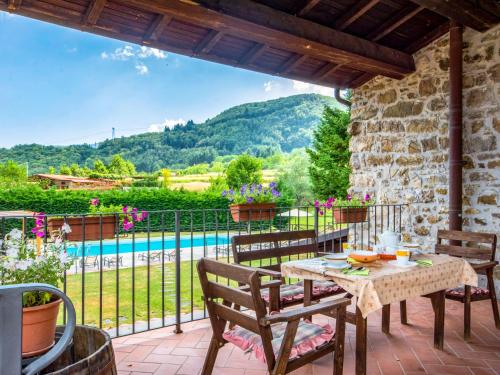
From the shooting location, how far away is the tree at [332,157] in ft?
39.4

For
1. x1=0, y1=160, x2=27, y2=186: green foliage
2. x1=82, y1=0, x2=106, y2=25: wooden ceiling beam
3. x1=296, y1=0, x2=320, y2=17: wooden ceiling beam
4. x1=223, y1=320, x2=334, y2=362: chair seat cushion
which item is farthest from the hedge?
x1=223, y1=320, x2=334, y2=362: chair seat cushion

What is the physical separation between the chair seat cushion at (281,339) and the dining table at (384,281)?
0.26 m

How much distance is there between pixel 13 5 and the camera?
284 centimetres

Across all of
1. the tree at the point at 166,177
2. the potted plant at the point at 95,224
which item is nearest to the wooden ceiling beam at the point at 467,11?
the potted plant at the point at 95,224

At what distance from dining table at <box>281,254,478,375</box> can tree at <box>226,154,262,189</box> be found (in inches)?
662

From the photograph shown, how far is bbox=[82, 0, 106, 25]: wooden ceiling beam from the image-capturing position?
9.49 feet

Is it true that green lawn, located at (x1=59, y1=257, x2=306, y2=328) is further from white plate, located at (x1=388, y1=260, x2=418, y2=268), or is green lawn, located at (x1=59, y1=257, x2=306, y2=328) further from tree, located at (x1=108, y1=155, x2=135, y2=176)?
tree, located at (x1=108, y1=155, x2=135, y2=176)

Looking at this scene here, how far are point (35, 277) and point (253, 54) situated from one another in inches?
131

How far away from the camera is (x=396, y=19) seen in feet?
13.4

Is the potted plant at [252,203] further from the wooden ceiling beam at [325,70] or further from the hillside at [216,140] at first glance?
the hillside at [216,140]

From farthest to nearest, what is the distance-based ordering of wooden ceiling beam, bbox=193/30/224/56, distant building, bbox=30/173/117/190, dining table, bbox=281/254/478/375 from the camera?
distant building, bbox=30/173/117/190 < wooden ceiling beam, bbox=193/30/224/56 < dining table, bbox=281/254/478/375

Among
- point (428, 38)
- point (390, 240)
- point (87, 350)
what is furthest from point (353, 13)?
point (87, 350)

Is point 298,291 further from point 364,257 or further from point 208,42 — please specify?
point 208,42

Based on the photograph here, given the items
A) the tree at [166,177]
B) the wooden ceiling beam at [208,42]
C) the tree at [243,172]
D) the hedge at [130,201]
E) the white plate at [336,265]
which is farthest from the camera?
the tree at [166,177]
